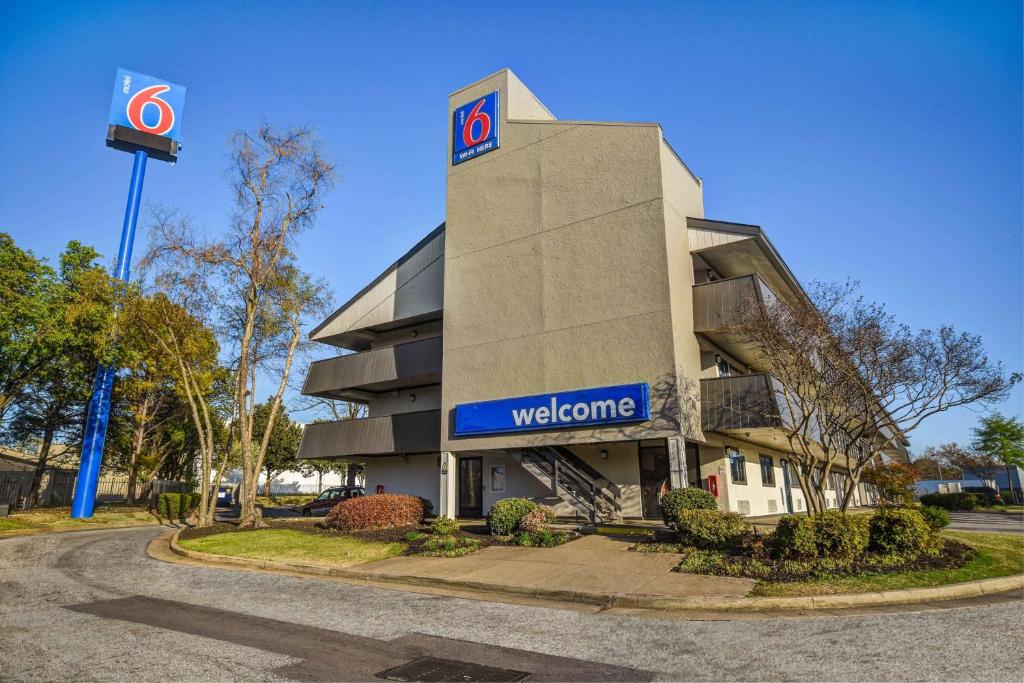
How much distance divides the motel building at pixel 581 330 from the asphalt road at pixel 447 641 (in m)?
9.91

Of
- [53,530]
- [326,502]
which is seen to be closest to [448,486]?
[326,502]

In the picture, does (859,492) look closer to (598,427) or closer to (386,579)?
(598,427)

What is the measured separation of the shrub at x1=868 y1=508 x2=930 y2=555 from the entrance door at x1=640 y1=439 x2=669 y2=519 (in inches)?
369

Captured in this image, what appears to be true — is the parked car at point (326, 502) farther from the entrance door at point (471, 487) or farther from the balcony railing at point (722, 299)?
the balcony railing at point (722, 299)

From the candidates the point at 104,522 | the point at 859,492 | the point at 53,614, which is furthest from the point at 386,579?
the point at 859,492

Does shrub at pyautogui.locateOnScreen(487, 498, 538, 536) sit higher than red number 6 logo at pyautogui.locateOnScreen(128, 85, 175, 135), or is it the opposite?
red number 6 logo at pyautogui.locateOnScreen(128, 85, 175, 135)

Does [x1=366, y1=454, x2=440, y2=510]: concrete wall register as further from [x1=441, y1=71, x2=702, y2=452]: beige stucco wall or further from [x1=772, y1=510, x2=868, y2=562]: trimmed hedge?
[x1=772, y1=510, x2=868, y2=562]: trimmed hedge

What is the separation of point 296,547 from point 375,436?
11.2 m

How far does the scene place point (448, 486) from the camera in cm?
2242

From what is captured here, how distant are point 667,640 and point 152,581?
10323 millimetres

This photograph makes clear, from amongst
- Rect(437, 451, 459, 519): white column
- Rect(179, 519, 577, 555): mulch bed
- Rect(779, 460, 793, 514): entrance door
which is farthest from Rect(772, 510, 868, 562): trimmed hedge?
Rect(779, 460, 793, 514): entrance door

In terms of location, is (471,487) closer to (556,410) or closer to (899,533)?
(556,410)

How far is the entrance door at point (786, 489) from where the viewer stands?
27.6 meters

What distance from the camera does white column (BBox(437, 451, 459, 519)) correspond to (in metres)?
22.3
